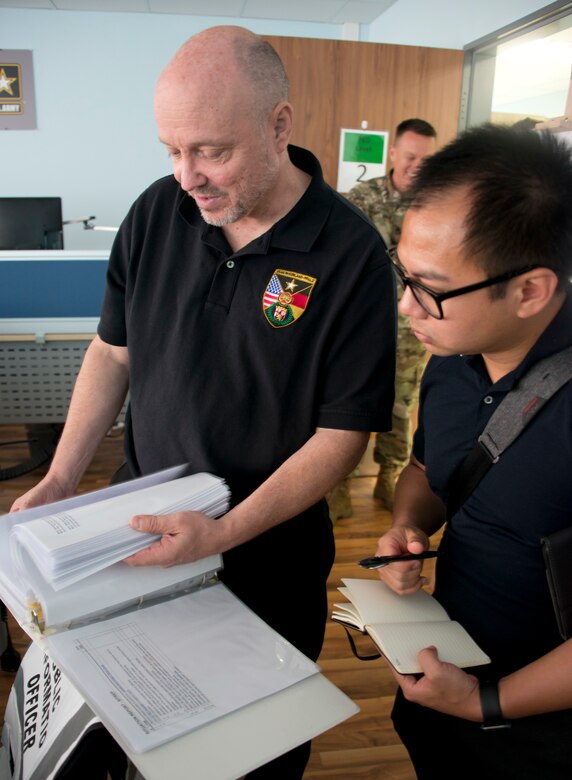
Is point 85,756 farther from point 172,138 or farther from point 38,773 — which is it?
point 172,138

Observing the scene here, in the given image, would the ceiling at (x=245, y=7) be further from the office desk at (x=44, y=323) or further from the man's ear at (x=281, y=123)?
the man's ear at (x=281, y=123)

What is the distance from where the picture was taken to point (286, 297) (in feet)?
3.39

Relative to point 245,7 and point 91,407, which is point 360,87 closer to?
point 245,7

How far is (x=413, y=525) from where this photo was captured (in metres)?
1.06

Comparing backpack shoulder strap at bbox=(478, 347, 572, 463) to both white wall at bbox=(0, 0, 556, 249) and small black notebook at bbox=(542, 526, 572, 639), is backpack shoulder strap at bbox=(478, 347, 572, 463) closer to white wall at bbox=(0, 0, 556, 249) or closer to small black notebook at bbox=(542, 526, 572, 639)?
small black notebook at bbox=(542, 526, 572, 639)

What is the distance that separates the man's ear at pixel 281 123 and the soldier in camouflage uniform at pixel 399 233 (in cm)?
167

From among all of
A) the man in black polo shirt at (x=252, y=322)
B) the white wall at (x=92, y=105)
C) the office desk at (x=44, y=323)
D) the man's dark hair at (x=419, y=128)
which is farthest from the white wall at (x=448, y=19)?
the man in black polo shirt at (x=252, y=322)

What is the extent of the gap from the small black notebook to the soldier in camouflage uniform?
185 cm

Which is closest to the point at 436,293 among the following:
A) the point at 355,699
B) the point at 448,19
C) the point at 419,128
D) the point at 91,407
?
the point at 91,407

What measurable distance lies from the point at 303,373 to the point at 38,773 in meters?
0.68

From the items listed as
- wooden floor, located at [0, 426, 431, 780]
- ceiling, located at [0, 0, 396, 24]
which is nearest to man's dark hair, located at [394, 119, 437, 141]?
wooden floor, located at [0, 426, 431, 780]

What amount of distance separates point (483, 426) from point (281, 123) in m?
0.57

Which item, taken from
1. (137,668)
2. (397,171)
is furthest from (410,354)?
(137,668)

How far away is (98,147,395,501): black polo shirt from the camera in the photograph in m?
1.04
